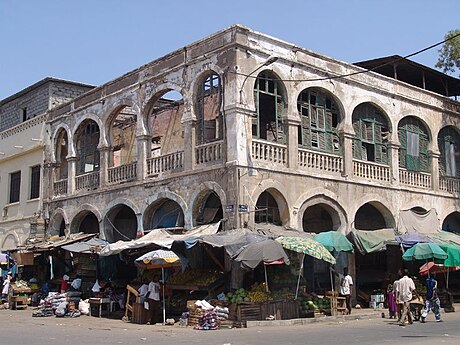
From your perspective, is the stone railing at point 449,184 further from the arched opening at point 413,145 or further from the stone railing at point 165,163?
the stone railing at point 165,163

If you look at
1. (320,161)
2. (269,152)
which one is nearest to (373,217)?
(320,161)

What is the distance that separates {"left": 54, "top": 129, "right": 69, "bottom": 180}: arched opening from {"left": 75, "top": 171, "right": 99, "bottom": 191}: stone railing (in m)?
1.64

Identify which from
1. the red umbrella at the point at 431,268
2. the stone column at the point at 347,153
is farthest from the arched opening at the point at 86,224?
the red umbrella at the point at 431,268

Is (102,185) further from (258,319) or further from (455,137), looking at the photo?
(455,137)

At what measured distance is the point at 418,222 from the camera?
Result: 2259 centimetres

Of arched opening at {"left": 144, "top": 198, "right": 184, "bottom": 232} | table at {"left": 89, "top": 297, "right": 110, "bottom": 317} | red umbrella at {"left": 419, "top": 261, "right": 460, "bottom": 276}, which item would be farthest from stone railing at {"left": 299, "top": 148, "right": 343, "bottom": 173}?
table at {"left": 89, "top": 297, "right": 110, "bottom": 317}

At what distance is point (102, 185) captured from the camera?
23.4 m

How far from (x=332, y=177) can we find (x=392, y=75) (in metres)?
7.66

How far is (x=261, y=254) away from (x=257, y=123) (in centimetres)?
473

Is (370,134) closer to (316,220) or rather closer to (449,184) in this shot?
(316,220)

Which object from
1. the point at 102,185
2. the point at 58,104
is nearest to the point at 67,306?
the point at 102,185

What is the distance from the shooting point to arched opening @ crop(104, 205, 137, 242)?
2317cm

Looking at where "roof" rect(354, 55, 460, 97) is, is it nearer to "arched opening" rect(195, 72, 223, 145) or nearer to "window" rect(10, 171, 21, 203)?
"arched opening" rect(195, 72, 223, 145)

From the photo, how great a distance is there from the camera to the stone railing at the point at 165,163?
65.9ft
